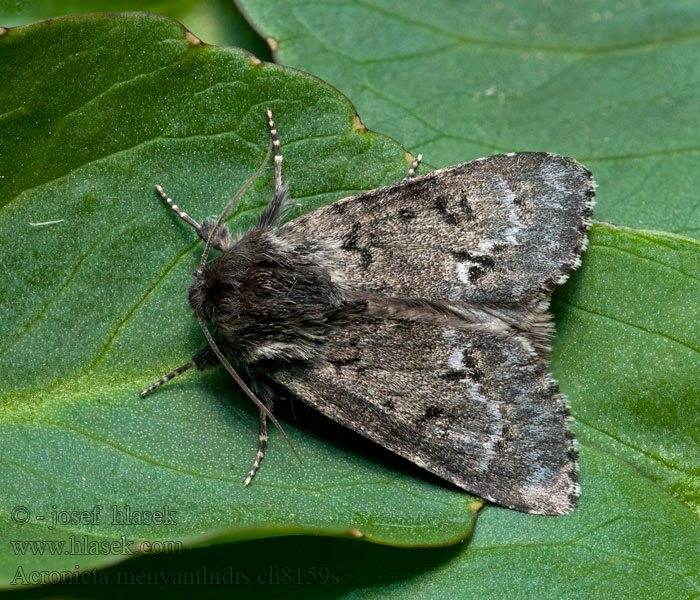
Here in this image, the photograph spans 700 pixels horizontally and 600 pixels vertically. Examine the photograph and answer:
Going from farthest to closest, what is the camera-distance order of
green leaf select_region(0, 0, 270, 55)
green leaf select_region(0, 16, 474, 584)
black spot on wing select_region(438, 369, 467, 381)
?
green leaf select_region(0, 0, 270, 55)
black spot on wing select_region(438, 369, 467, 381)
green leaf select_region(0, 16, 474, 584)

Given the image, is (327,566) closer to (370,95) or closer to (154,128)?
(154,128)

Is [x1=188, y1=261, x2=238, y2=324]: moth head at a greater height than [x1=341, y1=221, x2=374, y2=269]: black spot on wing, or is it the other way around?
[x1=188, y1=261, x2=238, y2=324]: moth head

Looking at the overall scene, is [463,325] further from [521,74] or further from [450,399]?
[521,74]

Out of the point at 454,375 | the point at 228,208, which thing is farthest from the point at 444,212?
the point at 228,208

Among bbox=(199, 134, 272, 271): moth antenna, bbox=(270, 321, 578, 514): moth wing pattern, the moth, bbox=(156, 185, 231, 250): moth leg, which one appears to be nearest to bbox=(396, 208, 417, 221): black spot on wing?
the moth

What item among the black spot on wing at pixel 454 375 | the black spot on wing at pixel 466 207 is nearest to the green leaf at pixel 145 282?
the black spot on wing at pixel 466 207

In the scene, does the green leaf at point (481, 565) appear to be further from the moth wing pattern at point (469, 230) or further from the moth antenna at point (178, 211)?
the moth antenna at point (178, 211)

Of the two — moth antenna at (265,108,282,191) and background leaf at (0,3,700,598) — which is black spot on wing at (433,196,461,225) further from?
moth antenna at (265,108,282,191)
